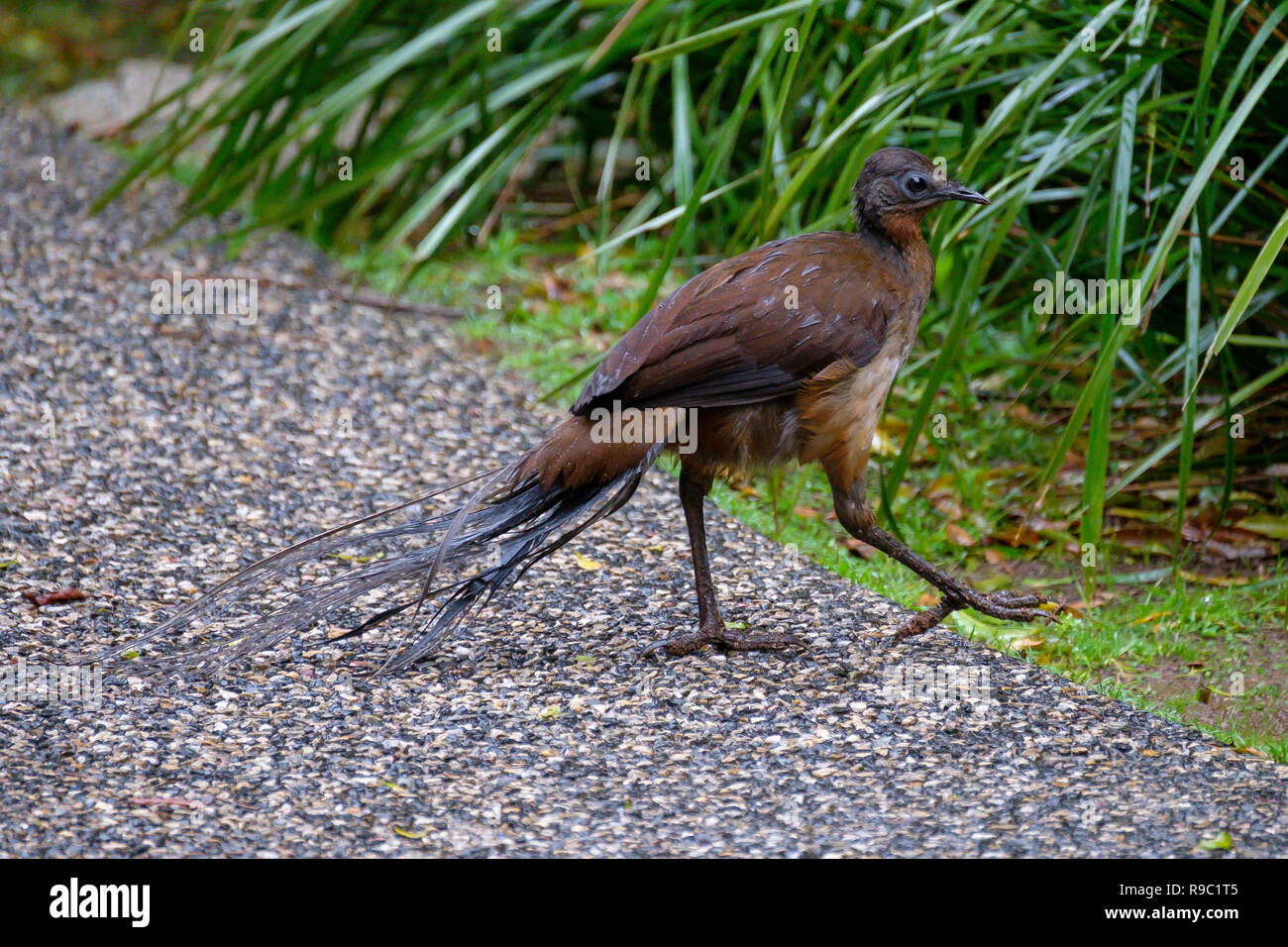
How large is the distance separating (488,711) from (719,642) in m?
0.62

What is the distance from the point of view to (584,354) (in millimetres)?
5637

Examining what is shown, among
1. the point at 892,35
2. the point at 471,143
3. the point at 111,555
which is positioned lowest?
the point at 111,555

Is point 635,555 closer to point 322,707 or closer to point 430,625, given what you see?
point 430,625

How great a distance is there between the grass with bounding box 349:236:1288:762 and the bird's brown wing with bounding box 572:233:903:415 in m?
0.54

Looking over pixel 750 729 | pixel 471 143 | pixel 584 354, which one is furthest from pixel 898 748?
pixel 471 143

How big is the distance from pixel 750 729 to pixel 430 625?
0.81 m

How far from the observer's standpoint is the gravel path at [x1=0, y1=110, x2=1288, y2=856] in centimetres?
268

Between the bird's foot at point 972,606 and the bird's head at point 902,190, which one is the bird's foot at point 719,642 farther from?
the bird's head at point 902,190
